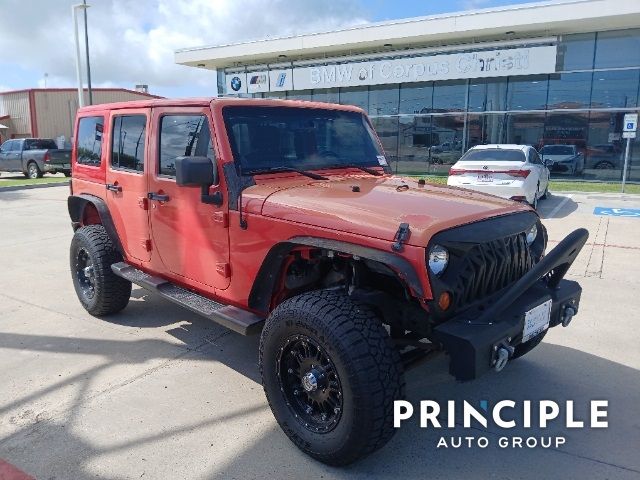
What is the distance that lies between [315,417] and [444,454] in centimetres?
75

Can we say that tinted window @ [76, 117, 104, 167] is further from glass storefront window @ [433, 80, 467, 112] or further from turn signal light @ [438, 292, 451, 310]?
glass storefront window @ [433, 80, 467, 112]

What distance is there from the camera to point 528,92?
20.6 m

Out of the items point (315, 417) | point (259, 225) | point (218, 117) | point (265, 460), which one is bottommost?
point (265, 460)

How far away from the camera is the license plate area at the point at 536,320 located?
287cm

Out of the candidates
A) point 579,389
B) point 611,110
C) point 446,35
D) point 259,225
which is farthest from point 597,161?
point 259,225

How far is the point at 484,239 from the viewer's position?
2809mm

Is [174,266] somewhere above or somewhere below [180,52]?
below

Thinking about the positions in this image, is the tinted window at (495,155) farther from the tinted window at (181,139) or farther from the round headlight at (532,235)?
the tinted window at (181,139)

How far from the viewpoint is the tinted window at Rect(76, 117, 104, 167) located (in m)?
4.93

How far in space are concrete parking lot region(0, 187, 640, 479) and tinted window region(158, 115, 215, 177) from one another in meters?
1.52

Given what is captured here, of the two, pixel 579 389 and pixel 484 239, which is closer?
pixel 484 239

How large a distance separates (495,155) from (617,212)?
2.97 m

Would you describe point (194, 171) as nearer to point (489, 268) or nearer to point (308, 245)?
point (308, 245)

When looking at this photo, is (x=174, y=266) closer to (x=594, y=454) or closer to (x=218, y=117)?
(x=218, y=117)
